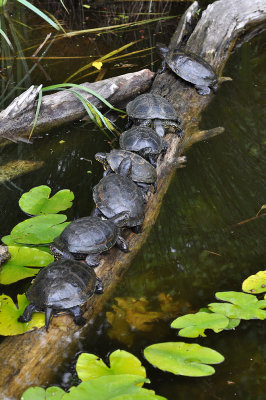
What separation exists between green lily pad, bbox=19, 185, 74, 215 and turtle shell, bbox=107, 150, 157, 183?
1.28ft

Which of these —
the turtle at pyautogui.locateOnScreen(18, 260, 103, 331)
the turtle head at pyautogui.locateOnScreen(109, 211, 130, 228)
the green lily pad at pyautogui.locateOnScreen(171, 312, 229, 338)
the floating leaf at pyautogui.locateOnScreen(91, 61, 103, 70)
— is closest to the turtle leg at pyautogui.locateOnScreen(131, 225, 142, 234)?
the turtle head at pyautogui.locateOnScreen(109, 211, 130, 228)

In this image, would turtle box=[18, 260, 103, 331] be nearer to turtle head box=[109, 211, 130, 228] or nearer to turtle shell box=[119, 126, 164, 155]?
turtle head box=[109, 211, 130, 228]

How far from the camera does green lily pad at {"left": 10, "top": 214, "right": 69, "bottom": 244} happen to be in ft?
10.2

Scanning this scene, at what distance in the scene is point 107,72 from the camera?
18.3ft

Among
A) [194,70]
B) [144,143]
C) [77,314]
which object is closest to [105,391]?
[77,314]

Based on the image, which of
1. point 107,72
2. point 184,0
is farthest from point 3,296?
point 184,0

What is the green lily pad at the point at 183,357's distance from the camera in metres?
2.21

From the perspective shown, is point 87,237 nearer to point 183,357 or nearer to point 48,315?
point 48,315

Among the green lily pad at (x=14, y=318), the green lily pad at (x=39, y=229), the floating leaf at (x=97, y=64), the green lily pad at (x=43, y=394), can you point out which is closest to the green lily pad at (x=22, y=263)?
the green lily pad at (x=39, y=229)

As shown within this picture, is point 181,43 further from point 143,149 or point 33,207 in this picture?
point 33,207

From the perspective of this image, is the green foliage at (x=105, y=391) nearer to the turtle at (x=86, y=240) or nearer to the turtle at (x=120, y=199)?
the turtle at (x=86, y=240)

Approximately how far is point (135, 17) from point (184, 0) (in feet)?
3.38

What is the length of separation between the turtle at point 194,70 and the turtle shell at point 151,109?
2.62 ft

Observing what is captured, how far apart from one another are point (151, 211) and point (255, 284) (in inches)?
37.3
